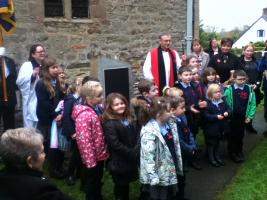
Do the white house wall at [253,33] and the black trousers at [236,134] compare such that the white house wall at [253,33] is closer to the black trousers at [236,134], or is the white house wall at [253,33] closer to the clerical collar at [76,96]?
the black trousers at [236,134]

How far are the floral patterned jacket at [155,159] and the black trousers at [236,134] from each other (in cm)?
232

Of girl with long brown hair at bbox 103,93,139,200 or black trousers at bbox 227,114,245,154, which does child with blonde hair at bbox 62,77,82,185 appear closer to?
girl with long brown hair at bbox 103,93,139,200

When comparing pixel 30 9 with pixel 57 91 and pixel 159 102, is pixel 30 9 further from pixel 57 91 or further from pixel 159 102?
pixel 159 102

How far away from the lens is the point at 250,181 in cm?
530

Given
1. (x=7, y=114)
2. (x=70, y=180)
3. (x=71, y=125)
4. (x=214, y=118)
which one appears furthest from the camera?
(x=7, y=114)

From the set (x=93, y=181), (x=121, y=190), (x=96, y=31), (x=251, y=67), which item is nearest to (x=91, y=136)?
(x=93, y=181)

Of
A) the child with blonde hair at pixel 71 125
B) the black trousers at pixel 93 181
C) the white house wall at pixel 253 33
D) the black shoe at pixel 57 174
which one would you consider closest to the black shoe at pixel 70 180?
the child with blonde hair at pixel 71 125

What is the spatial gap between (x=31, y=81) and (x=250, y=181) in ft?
11.0

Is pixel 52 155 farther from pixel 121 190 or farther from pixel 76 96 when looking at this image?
pixel 121 190

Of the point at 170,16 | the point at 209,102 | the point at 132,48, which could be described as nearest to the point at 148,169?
the point at 209,102

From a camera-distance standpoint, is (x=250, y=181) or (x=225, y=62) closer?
(x=250, y=181)

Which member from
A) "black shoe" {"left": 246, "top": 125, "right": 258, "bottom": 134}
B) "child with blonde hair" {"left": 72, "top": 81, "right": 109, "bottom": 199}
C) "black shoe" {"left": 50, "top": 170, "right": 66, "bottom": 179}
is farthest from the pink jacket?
"black shoe" {"left": 246, "top": 125, "right": 258, "bottom": 134}

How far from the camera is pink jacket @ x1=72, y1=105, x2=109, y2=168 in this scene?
427 cm

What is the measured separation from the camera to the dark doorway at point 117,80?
821 centimetres
